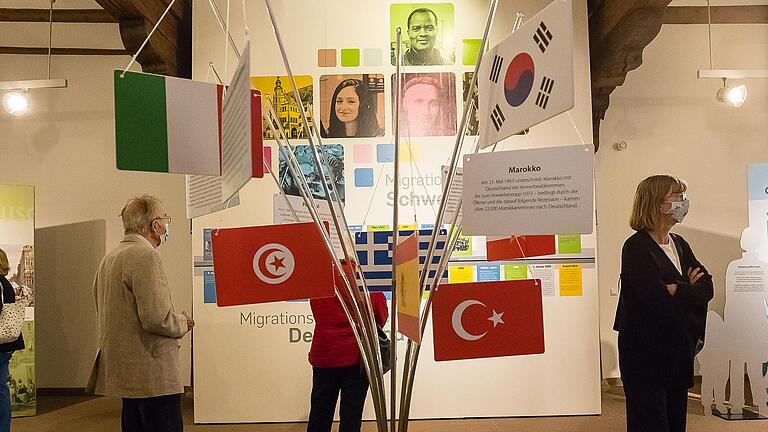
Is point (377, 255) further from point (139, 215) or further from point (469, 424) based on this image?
point (139, 215)

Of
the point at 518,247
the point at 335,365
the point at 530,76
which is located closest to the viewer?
the point at 530,76

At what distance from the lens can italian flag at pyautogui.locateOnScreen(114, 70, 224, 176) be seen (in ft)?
6.33

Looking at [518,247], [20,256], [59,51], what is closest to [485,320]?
[518,247]

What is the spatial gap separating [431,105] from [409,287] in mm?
3959

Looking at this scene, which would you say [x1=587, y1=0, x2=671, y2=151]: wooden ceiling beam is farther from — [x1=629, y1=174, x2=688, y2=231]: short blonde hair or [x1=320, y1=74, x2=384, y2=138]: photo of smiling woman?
[x1=629, y1=174, x2=688, y2=231]: short blonde hair

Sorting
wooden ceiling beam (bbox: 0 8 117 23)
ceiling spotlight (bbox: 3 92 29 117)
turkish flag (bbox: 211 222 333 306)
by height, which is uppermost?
wooden ceiling beam (bbox: 0 8 117 23)

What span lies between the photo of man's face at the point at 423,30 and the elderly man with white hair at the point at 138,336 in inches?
120

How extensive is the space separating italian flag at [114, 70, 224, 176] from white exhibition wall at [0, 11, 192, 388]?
551cm

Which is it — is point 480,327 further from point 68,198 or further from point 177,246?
point 68,198

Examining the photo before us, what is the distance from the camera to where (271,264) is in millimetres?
2047

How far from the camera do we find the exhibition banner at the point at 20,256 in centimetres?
634

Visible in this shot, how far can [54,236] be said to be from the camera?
742 centimetres

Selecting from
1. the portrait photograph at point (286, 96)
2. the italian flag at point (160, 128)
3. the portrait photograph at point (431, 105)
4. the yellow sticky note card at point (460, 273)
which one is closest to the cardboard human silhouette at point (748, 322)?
the yellow sticky note card at point (460, 273)

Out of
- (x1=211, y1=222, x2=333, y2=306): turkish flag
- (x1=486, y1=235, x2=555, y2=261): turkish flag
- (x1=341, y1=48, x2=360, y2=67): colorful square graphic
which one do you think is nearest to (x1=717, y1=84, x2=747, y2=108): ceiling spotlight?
(x1=341, y1=48, x2=360, y2=67): colorful square graphic
